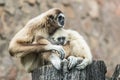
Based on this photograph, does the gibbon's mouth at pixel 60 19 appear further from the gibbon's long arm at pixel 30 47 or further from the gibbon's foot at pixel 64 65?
the gibbon's foot at pixel 64 65

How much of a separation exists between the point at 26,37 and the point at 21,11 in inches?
375

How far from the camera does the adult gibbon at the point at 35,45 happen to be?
9312 millimetres

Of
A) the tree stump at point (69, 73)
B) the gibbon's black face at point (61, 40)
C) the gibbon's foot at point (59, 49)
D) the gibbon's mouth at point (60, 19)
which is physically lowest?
the tree stump at point (69, 73)

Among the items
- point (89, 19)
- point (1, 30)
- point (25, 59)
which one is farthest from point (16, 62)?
point (25, 59)

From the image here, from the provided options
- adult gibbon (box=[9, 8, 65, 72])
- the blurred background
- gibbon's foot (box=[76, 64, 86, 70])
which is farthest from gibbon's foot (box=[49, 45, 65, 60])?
the blurred background

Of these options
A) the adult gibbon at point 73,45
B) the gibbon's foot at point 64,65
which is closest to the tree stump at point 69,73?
the gibbon's foot at point 64,65

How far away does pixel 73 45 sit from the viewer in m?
9.52

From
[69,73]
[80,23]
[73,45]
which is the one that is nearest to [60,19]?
[73,45]

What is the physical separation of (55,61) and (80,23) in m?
11.5

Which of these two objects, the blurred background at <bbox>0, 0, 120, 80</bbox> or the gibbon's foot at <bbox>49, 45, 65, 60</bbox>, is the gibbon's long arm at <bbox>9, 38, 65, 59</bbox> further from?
the blurred background at <bbox>0, 0, 120, 80</bbox>

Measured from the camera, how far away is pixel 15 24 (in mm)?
18656

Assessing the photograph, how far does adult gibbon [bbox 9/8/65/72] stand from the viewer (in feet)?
30.6

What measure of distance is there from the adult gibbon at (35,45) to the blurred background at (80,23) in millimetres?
7731

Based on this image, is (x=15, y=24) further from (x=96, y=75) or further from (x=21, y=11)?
(x=96, y=75)
